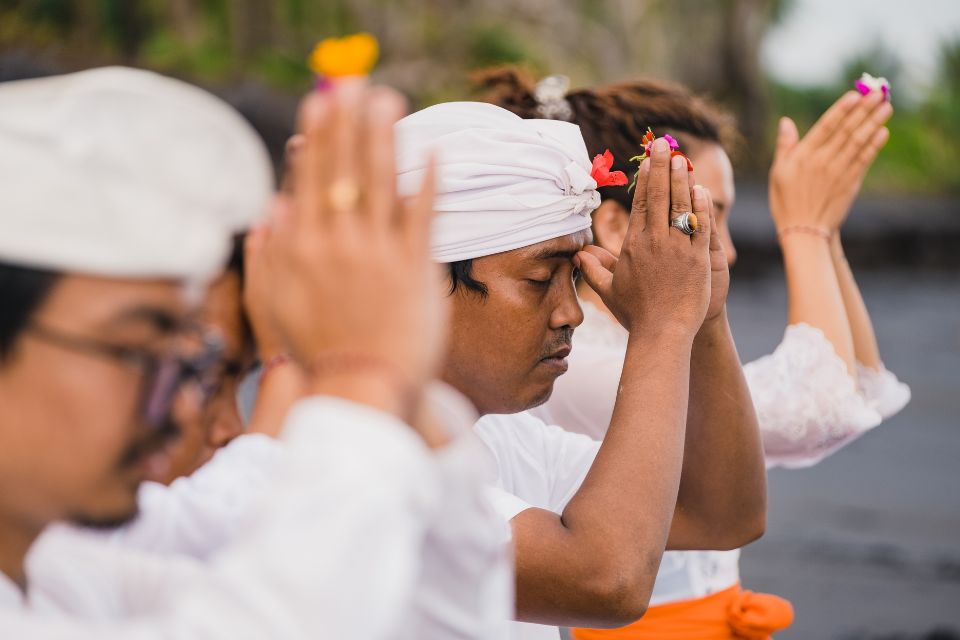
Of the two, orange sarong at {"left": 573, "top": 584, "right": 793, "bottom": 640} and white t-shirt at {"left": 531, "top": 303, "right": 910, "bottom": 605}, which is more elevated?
white t-shirt at {"left": 531, "top": 303, "right": 910, "bottom": 605}

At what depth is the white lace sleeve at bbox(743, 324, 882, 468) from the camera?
10.6 ft

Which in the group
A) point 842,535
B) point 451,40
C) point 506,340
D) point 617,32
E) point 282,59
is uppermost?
point 617,32

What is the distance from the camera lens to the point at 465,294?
2.52 meters

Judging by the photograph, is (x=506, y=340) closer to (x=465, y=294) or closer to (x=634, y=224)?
(x=465, y=294)

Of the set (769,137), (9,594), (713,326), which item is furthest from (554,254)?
(769,137)

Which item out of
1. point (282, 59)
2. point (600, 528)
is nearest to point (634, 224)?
point (600, 528)

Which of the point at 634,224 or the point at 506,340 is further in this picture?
the point at 506,340

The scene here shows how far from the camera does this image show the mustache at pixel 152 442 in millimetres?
1406

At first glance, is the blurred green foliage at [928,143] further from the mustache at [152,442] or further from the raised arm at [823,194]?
the mustache at [152,442]

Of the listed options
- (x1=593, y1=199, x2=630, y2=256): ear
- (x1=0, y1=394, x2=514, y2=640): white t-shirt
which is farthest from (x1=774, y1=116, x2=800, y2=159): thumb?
(x1=0, y1=394, x2=514, y2=640): white t-shirt

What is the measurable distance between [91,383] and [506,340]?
1.25 metres

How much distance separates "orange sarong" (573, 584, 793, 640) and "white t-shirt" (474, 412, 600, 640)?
0.65 m

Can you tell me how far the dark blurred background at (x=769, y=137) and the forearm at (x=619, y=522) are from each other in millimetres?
1601

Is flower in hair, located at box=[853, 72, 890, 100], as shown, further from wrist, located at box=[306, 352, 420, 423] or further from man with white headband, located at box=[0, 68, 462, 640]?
wrist, located at box=[306, 352, 420, 423]
